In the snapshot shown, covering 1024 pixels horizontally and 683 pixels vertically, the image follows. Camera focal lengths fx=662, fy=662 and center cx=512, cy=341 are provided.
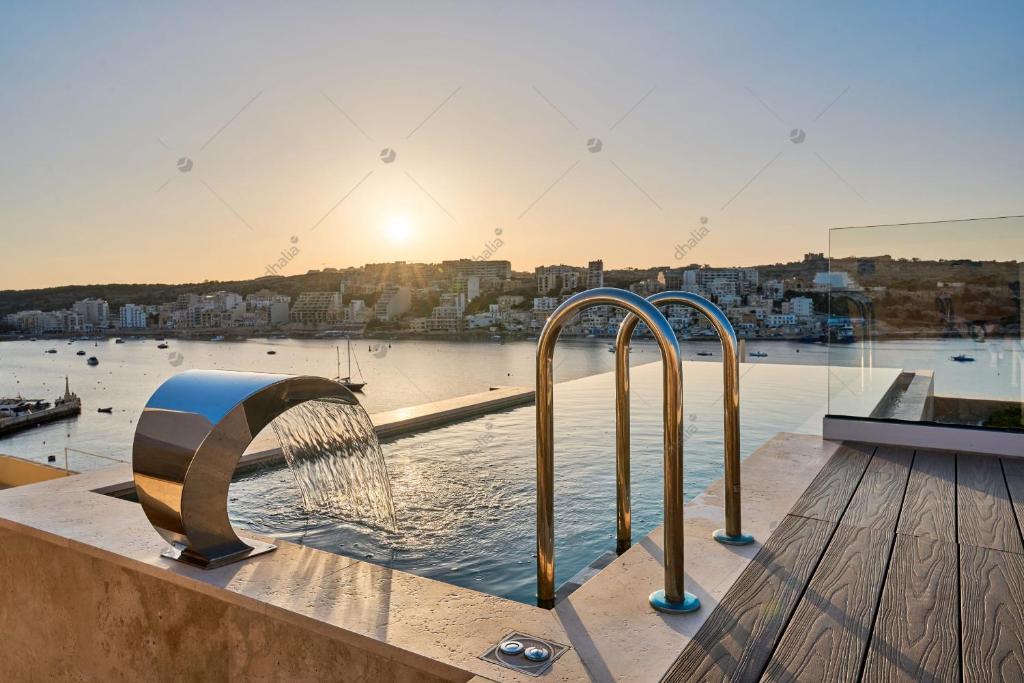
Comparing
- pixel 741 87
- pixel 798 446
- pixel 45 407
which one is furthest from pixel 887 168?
pixel 45 407

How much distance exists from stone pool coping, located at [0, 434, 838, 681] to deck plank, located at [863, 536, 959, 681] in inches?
15.8

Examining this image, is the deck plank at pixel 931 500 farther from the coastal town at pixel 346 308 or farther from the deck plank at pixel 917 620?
the coastal town at pixel 346 308

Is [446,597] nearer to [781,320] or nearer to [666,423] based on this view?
[666,423]

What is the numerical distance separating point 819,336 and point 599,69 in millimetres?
8103

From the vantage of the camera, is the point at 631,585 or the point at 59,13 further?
the point at 59,13

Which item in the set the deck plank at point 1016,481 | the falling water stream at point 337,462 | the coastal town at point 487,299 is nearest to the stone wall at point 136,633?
the falling water stream at point 337,462

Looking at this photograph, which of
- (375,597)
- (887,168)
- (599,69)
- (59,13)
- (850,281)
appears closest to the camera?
(375,597)

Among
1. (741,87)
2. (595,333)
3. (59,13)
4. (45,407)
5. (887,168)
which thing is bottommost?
(45,407)

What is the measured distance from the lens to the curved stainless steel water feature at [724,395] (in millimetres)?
2277

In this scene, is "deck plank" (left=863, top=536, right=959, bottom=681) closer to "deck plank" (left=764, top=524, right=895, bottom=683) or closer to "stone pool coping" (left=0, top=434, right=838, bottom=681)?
"deck plank" (left=764, top=524, right=895, bottom=683)

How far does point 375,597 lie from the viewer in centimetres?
191

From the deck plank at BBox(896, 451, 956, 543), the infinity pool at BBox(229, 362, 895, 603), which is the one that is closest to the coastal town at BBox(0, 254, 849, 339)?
the infinity pool at BBox(229, 362, 895, 603)

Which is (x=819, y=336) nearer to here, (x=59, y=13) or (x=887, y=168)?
(x=887, y=168)

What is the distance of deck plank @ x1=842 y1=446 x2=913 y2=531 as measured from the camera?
8.21 feet
